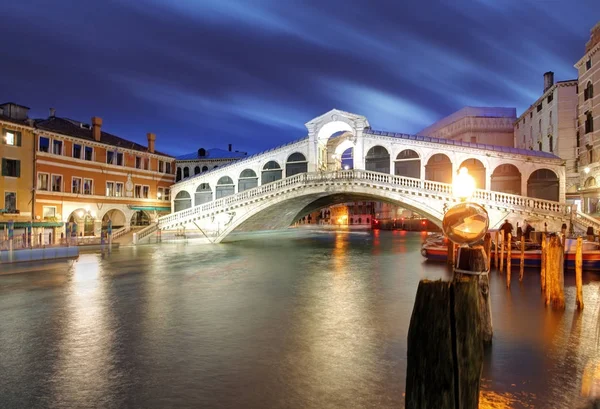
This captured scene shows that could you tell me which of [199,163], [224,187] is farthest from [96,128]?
[199,163]

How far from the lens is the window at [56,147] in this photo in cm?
2844

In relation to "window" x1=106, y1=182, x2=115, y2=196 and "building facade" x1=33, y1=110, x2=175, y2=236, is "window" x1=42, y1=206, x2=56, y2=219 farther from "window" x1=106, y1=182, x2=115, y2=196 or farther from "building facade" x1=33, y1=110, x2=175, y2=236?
"window" x1=106, y1=182, x2=115, y2=196

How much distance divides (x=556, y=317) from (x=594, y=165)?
22.3 metres

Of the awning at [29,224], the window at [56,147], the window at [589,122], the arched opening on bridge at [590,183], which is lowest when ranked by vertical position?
the awning at [29,224]

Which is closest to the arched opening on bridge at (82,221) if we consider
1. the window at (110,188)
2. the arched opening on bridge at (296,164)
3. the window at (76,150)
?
the window at (110,188)

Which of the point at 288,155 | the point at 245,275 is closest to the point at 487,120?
the point at 288,155

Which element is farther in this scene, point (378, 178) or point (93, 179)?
point (93, 179)

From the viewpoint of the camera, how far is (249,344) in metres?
6.63

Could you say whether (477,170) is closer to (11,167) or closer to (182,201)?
(182,201)

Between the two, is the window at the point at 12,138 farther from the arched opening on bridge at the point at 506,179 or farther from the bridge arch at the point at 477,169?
the arched opening on bridge at the point at 506,179

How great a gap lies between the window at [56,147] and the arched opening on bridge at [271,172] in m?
15.9

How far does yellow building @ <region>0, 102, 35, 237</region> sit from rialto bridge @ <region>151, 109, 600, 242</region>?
916 centimetres

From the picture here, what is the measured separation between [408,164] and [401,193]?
17.4ft

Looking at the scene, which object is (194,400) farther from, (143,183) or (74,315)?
(143,183)
